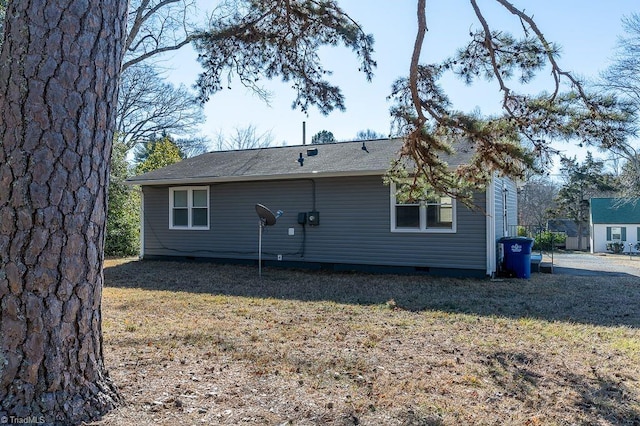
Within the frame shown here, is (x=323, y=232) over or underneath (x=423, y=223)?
underneath

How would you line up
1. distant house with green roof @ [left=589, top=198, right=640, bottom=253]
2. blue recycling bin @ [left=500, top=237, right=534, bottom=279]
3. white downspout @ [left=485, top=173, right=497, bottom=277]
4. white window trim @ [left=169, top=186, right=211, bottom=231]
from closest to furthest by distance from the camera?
white downspout @ [left=485, top=173, right=497, bottom=277] → blue recycling bin @ [left=500, top=237, right=534, bottom=279] → white window trim @ [left=169, top=186, right=211, bottom=231] → distant house with green roof @ [left=589, top=198, right=640, bottom=253]

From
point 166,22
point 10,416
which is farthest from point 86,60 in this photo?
point 166,22

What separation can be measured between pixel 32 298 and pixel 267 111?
8.85 meters

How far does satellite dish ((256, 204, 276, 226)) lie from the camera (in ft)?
32.2

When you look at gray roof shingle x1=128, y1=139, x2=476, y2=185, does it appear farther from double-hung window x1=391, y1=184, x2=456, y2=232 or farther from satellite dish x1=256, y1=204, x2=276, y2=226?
satellite dish x1=256, y1=204, x2=276, y2=226

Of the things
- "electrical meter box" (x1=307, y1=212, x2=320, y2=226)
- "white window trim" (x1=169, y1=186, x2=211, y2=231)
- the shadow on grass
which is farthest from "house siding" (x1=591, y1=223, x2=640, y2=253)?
"white window trim" (x1=169, y1=186, x2=211, y2=231)

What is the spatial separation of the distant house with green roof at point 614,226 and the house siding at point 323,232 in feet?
79.3

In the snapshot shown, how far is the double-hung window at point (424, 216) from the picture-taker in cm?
988

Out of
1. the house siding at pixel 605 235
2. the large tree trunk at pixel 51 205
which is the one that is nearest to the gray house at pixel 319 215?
the large tree trunk at pixel 51 205

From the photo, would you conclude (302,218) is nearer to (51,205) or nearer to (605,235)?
(51,205)

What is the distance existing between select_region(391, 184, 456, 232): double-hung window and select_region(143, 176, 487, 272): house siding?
0.41 ft

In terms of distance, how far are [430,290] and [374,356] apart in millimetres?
4260

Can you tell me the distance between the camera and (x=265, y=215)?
32.7 ft

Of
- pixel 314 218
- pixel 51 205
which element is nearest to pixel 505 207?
pixel 314 218
